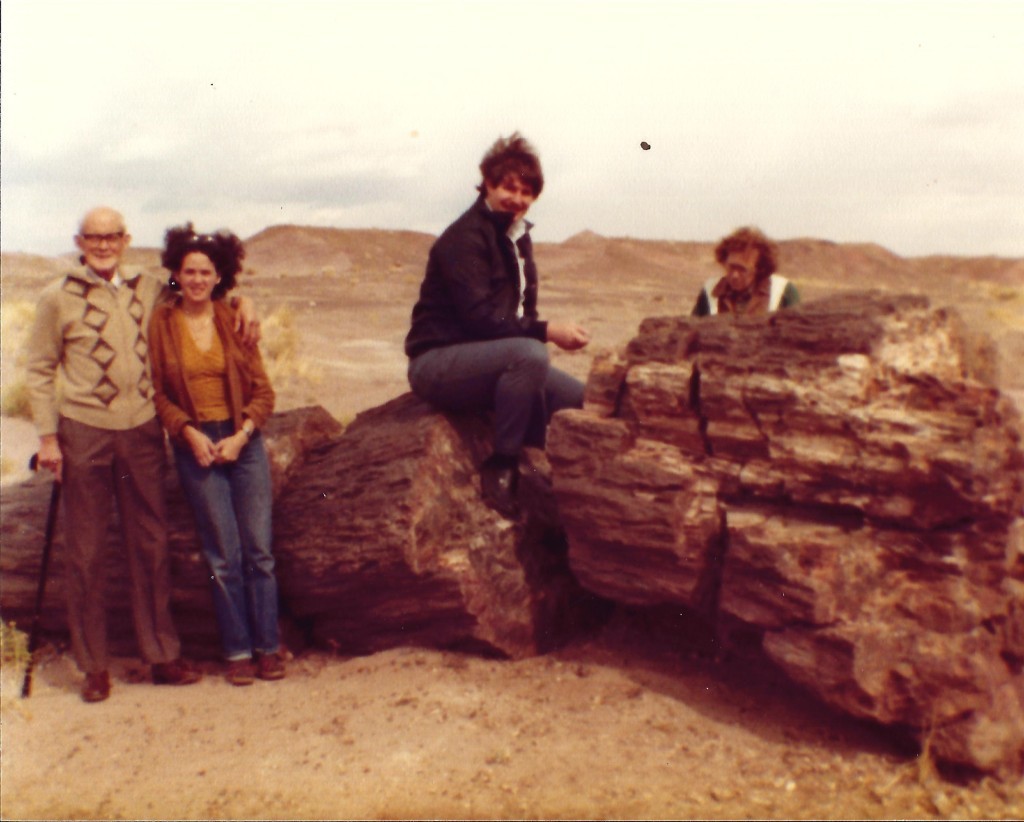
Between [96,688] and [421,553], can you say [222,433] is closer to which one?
[421,553]

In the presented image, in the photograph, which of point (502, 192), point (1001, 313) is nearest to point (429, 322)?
point (502, 192)

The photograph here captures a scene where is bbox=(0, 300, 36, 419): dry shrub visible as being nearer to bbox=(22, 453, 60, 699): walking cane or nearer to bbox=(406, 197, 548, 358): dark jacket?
bbox=(22, 453, 60, 699): walking cane

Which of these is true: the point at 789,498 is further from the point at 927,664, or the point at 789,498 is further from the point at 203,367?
the point at 203,367

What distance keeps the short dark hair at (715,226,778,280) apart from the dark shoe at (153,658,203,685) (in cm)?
356

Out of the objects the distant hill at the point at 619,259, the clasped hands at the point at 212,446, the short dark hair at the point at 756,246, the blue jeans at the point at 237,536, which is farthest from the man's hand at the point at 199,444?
the distant hill at the point at 619,259

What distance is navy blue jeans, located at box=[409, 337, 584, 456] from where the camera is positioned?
4902mm

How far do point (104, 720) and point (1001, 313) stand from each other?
25569mm

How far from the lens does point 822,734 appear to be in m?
4.11

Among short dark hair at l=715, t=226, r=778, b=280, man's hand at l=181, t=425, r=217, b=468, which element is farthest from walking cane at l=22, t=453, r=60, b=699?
short dark hair at l=715, t=226, r=778, b=280

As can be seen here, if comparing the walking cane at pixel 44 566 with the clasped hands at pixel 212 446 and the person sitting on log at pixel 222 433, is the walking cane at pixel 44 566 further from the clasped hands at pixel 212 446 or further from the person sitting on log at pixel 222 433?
the clasped hands at pixel 212 446

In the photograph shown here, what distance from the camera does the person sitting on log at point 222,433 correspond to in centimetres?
468

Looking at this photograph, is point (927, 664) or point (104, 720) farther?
point (104, 720)

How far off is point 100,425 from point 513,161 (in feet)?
7.35

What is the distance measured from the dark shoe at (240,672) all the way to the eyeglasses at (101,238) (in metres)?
2.03
